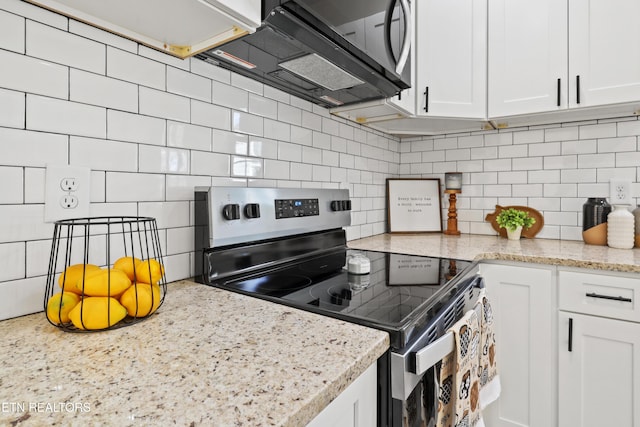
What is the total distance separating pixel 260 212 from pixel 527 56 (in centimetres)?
158

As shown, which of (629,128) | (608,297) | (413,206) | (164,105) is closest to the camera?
(164,105)

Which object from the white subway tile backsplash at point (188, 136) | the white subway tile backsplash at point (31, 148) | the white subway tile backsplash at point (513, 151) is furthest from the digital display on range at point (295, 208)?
the white subway tile backsplash at point (513, 151)

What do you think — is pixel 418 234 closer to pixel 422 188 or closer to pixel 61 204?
pixel 422 188

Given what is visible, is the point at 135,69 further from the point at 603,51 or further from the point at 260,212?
the point at 603,51

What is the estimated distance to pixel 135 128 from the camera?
0.94m

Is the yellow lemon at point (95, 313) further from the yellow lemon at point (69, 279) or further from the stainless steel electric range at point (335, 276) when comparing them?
the stainless steel electric range at point (335, 276)

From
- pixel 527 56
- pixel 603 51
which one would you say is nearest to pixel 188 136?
pixel 527 56

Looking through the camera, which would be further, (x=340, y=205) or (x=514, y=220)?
(x=514, y=220)

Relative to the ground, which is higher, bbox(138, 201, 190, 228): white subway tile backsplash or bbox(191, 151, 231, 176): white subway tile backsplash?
bbox(191, 151, 231, 176): white subway tile backsplash

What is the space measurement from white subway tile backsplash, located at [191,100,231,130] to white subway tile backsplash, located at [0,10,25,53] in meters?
0.42

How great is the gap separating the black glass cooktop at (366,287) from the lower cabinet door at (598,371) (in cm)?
52

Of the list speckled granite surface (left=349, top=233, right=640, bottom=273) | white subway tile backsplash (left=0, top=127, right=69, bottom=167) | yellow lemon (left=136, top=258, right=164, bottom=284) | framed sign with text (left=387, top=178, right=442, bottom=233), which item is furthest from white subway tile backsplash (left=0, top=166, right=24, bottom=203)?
framed sign with text (left=387, top=178, right=442, bottom=233)

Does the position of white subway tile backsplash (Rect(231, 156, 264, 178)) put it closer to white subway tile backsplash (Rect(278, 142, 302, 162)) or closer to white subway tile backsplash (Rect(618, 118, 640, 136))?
white subway tile backsplash (Rect(278, 142, 302, 162))

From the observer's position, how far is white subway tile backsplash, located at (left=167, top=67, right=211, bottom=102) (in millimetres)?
1026
